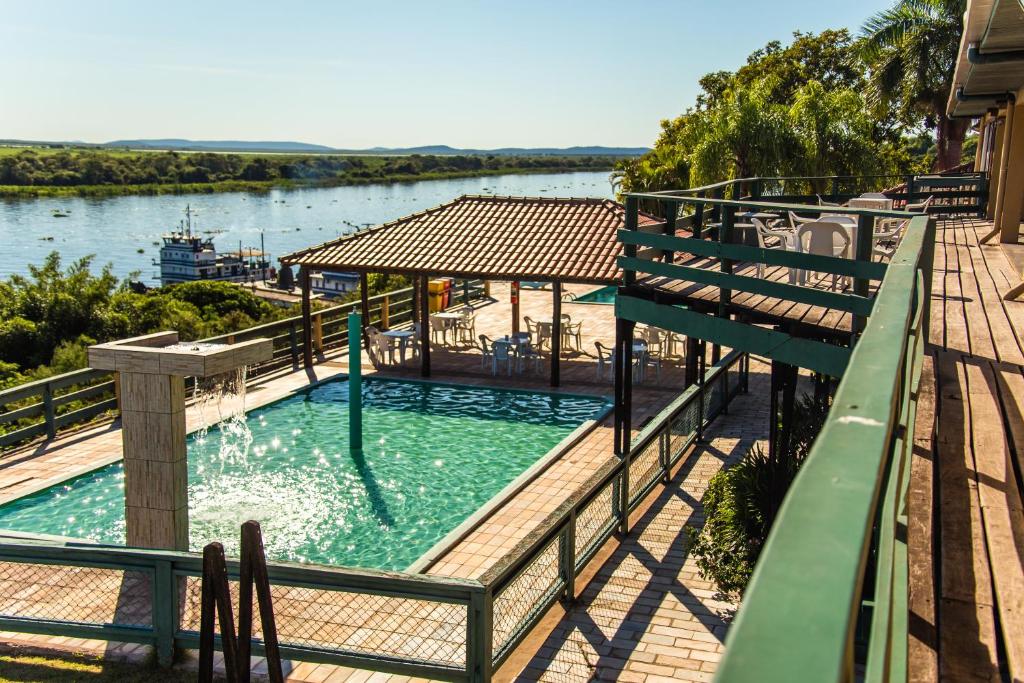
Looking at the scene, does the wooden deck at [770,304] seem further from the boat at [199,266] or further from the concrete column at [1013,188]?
→ the boat at [199,266]

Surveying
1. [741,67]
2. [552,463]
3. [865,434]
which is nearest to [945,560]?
[865,434]

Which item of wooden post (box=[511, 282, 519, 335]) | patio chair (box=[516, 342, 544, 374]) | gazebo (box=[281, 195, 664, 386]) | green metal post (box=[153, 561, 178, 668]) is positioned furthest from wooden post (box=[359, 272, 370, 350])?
green metal post (box=[153, 561, 178, 668])

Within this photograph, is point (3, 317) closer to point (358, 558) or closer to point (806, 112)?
point (358, 558)

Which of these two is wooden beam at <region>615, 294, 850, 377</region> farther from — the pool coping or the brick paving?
the pool coping

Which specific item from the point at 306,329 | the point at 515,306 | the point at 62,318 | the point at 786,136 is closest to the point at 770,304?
the point at 515,306

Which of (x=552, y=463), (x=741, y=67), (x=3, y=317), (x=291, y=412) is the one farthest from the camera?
(x=741, y=67)

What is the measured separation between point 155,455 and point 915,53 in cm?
2738

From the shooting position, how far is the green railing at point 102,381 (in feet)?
48.3

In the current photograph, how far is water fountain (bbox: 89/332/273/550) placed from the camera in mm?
8844

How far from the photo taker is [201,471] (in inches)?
559

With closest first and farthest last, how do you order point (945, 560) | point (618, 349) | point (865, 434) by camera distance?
point (865, 434)
point (945, 560)
point (618, 349)

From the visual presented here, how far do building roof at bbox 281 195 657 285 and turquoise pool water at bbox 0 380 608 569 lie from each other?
258cm

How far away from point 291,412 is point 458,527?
23.2 feet

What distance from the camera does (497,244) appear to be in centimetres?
2084
